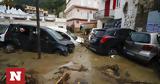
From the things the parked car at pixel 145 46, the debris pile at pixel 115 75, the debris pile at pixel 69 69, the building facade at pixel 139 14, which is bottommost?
the debris pile at pixel 115 75

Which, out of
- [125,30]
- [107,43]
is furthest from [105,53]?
[125,30]

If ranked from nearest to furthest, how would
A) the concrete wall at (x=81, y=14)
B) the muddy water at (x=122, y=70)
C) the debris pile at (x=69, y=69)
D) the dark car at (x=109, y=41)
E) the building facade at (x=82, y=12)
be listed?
1. the muddy water at (x=122, y=70)
2. the debris pile at (x=69, y=69)
3. the dark car at (x=109, y=41)
4. the building facade at (x=82, y=12)
5. the concrete wall at (x=81, y=14)

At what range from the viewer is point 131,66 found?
9617 mm

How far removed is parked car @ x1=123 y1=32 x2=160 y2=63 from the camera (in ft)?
28.2

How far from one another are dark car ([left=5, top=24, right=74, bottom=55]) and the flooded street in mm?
476

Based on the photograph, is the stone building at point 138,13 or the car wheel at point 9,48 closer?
the car wheel at point 9,48

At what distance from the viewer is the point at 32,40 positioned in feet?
38.3

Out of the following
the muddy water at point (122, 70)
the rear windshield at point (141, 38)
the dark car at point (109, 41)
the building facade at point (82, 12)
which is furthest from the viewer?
the building facade at point (82, 12)

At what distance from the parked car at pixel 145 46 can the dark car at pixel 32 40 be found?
377 centimetres

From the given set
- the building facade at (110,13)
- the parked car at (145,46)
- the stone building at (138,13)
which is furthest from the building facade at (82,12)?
the parked car at (145,46)

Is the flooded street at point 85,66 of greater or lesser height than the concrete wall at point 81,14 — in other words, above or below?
below

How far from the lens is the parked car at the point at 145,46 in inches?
338

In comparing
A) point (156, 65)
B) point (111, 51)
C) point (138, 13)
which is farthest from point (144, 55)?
point (138, 13)

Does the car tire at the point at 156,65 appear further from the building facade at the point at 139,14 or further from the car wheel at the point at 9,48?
the car wheel at the point at 9,48
